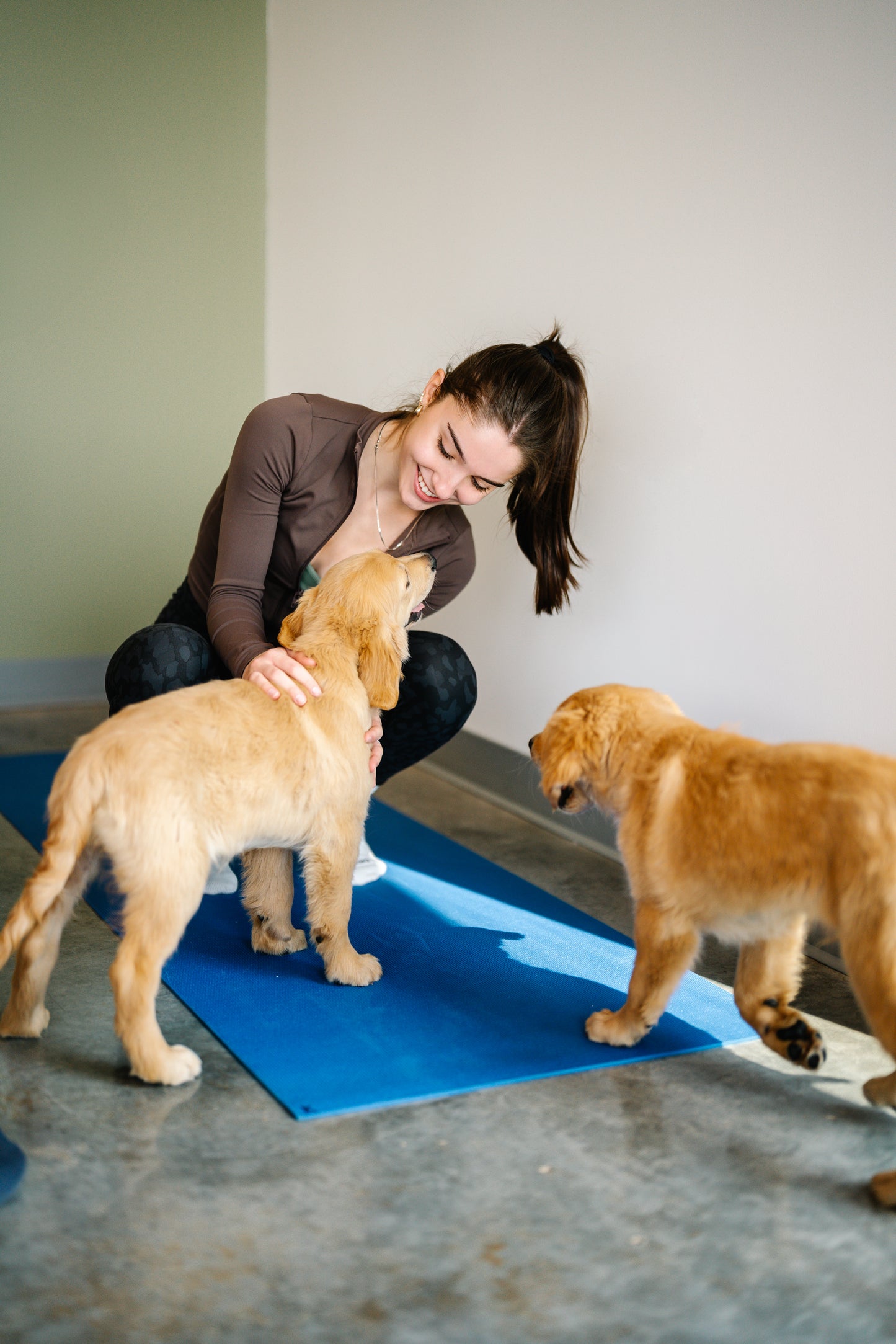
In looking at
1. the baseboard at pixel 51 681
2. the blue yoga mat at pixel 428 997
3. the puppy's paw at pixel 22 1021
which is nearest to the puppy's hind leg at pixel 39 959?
the puppy's paw at pixel 22 1021

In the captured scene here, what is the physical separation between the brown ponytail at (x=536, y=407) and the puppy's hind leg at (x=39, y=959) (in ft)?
3.91

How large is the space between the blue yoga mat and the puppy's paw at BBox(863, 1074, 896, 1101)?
0.31 m

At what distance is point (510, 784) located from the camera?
146 inches

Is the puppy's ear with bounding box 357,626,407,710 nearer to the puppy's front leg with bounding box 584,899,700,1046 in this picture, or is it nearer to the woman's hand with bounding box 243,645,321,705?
the woman's hand with bounding box 243,645,321,705

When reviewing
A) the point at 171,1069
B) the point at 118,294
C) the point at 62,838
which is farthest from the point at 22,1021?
the point at 118,294

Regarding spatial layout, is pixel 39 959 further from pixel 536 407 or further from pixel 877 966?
pixel 536 407

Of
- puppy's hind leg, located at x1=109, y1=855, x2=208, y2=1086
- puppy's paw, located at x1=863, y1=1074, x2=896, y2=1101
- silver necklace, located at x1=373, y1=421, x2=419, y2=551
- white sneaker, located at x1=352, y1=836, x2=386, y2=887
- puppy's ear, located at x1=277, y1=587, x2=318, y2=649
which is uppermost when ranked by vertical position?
silver necklace, located at x1=373, y1=421, x2=419, y2=551

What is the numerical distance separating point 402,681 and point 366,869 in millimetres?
489

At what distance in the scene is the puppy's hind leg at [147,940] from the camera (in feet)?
5.80

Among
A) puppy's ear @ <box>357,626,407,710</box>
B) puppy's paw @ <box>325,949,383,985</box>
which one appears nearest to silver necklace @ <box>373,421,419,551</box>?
puppy's ear @ <box>357,626,407,710</box>

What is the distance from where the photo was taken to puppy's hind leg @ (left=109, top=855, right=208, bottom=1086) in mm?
1768

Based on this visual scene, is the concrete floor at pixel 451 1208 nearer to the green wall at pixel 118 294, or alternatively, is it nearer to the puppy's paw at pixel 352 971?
the puppy's paw at pixel 352 971

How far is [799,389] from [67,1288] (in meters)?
2.19

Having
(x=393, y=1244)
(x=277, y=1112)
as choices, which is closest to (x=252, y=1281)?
A: (x=393, y=1244)
